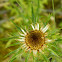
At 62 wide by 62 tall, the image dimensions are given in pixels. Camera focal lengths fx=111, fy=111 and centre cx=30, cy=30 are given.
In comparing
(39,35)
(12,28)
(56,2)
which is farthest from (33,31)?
(56,2)

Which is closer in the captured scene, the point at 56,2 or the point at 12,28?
the point at 12,28

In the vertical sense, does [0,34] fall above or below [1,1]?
below

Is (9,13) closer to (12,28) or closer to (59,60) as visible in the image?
(12,28)

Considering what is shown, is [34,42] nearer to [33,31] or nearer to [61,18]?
[33,31]

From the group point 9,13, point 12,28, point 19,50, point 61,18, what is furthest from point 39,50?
point 9,13

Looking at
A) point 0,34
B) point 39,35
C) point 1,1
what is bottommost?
point 0,34

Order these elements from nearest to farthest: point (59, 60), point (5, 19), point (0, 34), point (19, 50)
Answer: point (19, 50) → point (59, 60) → point (0, 34) → point (5, 19)

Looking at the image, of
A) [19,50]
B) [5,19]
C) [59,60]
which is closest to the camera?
[19,50]
